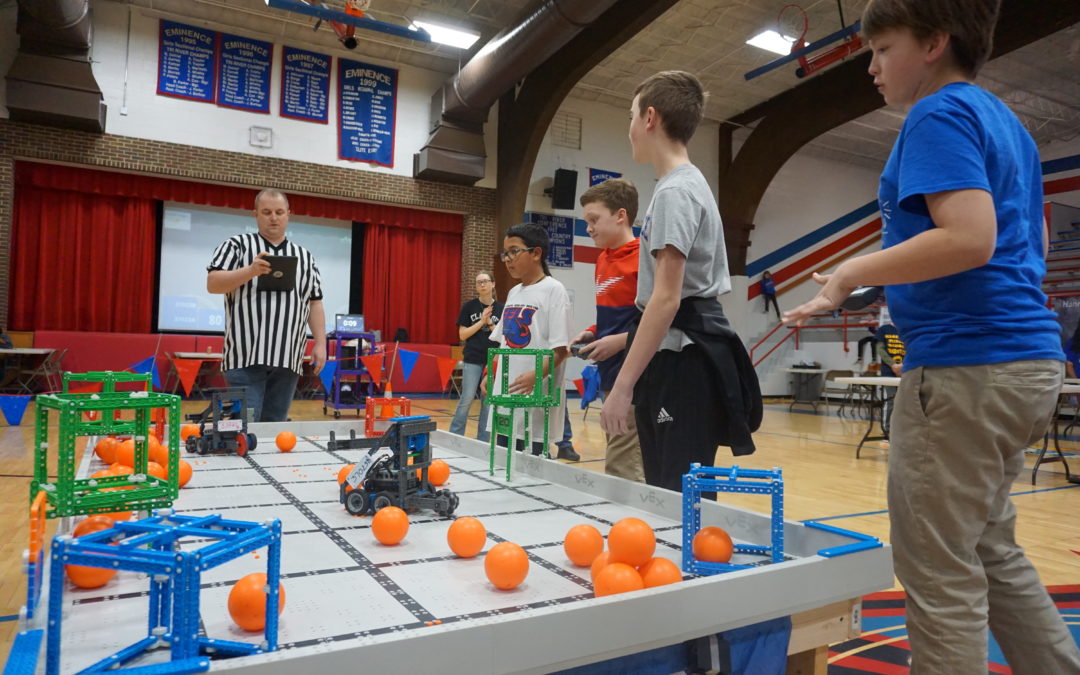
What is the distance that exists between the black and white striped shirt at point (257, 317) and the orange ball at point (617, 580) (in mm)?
2152

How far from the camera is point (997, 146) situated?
1.06m

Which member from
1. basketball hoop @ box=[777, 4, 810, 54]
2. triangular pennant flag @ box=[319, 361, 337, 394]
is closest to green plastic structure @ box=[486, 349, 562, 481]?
triangular pennant flag @ box=[319, 361, 337, 394]

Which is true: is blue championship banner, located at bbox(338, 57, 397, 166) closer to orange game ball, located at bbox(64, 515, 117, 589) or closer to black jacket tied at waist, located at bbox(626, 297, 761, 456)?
black jacket tied at waist, located at bbox(626, 297, 761, 456)

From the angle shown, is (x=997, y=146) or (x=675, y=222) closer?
(x=997, y=146)

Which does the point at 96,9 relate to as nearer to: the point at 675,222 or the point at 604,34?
the point at 604,34

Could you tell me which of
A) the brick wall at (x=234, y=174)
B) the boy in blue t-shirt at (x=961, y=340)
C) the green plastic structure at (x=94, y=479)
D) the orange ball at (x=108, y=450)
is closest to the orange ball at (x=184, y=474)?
the orange ball at (x=108, y=450)

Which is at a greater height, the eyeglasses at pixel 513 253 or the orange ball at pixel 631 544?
the eyeglasses at pixel 513 253

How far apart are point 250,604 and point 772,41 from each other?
33.2 ft

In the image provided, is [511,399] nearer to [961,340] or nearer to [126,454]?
[126,454]

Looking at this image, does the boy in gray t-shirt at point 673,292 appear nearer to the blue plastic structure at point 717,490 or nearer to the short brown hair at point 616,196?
the blue plastic structure at point 717,490

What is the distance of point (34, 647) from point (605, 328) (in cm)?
170

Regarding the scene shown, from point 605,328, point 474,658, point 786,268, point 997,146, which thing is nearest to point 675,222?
point 997,146

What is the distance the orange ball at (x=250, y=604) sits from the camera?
101 centimetres

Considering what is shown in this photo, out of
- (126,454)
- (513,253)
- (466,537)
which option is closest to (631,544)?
(466,537)
